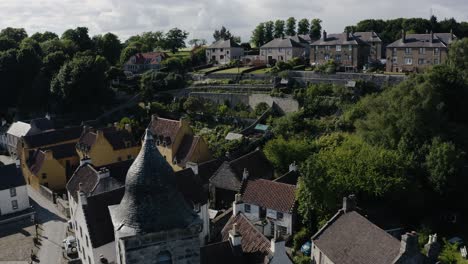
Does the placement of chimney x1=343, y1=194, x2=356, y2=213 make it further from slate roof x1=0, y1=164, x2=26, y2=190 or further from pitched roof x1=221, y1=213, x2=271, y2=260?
slate roof x1=0, y1=164, x2=26, y2=190

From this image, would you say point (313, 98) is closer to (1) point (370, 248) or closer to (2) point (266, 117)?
(2) point (266, 117)

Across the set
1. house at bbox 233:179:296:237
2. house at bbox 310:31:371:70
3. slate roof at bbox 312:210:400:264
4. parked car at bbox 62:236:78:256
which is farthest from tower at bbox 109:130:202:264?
house at bbox 310:31:371:70

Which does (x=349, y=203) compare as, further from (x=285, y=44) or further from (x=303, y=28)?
(x=303, y=28)

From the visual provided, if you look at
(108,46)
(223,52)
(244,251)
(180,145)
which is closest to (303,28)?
(223,52)

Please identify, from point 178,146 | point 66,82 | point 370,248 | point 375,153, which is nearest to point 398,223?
point 375,153

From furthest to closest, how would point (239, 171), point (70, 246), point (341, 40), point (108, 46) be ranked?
point (108, 46), point (341, 40), point (239, 171), point (70, 246)
